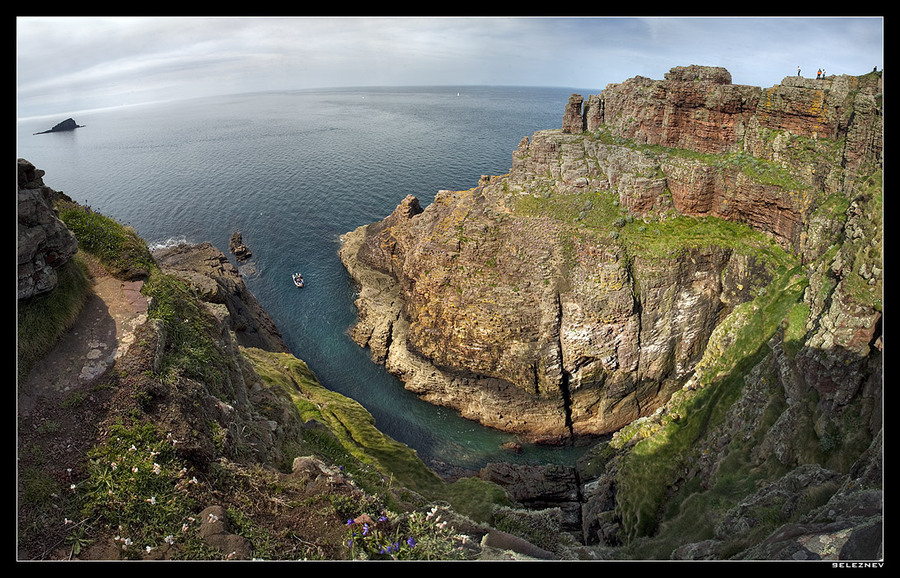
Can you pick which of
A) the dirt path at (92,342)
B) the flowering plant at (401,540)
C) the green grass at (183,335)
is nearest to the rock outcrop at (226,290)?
the green grass at (183,335)

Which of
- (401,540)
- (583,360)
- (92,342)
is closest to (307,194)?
(583,360)

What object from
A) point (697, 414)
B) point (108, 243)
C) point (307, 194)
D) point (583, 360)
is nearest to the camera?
point (108, 243)

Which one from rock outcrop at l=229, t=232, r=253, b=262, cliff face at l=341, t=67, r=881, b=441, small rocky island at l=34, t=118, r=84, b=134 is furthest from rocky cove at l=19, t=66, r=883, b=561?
small rocky island at l=34, t=118, r=84, b=134

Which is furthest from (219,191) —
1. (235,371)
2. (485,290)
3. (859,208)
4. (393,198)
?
(859,208)

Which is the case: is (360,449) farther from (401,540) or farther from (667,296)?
(667,296)

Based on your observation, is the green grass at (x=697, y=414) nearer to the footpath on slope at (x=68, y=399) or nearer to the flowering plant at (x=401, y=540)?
the flowering plant at (x=401, y=540)

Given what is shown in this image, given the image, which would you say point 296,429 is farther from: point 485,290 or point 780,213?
point 780,213
